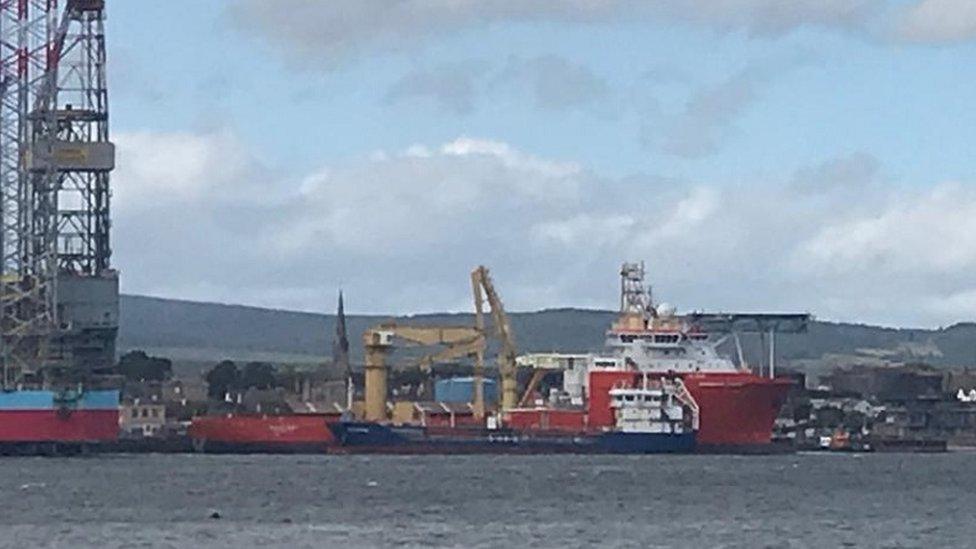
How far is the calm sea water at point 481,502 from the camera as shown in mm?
63906

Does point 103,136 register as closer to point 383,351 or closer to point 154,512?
point 383,351

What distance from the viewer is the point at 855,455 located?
136250 mm

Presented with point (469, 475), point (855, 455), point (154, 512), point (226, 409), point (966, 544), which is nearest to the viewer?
point (966, 544)

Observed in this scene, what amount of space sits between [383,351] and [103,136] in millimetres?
19307

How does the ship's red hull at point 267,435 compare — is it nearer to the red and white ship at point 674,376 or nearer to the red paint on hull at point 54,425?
the red and white ship at point 674,376

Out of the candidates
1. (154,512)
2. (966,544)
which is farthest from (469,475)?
(966,544)

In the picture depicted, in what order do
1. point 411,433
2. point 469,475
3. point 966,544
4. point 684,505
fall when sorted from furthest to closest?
point 411,433 < point 469,475 < point 684,505 < point 966,544

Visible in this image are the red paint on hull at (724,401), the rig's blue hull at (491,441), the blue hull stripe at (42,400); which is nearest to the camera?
the blue hull stripe at (42,400)

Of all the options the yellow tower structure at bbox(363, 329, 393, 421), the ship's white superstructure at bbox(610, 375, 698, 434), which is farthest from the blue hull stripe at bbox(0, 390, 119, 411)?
the ship's white superstructure at bbox(610, 375, 698, 434)

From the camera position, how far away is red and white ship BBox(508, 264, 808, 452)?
117375mm

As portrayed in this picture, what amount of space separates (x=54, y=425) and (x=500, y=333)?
74.4ft

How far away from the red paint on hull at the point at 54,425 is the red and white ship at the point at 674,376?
1927 centimetres

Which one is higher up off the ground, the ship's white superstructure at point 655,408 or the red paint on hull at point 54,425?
the ship's white superstructure at point 655,408

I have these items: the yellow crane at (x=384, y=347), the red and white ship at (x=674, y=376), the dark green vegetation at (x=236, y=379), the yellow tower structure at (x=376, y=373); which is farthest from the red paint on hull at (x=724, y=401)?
the dark green vegetation at (x=236, y=379)
